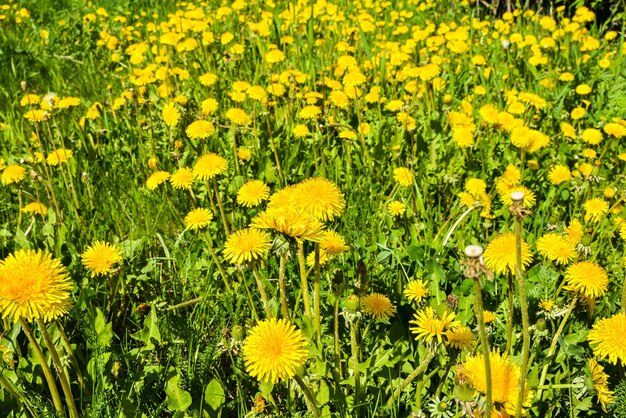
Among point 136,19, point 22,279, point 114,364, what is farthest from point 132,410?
point 136,19

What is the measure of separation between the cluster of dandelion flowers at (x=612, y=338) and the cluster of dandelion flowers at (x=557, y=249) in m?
0.36

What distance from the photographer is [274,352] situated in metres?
1.02

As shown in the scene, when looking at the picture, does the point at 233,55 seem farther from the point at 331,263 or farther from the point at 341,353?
the point at 341,353

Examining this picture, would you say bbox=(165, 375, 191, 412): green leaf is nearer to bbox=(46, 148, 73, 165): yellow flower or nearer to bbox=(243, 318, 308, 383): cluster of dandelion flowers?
bbox=(243, 318, 308, 383): cluster of dandelion flowers

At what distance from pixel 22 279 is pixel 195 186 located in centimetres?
154

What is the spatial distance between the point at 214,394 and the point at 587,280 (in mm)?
973

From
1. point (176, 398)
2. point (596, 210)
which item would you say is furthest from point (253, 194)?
point (596, 210)

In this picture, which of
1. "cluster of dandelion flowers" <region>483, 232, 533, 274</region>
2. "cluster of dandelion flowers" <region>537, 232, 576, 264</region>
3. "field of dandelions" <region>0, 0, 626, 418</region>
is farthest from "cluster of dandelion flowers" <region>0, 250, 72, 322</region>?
"cluster of dandelion flowers" <region>537, 232, 576, 264</region>

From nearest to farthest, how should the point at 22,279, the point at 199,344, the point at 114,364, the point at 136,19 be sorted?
the point at 22,279 < the point at 114,364 < the point at 199,344 < the point at 136,19

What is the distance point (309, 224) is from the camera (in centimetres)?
113

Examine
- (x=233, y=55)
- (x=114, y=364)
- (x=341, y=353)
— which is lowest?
(x=341, y=353)

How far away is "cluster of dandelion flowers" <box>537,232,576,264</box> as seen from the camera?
155 cm

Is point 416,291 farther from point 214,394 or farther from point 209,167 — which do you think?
point 209,167

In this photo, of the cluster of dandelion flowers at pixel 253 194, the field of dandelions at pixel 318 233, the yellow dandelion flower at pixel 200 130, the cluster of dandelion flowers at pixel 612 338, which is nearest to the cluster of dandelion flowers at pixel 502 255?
the field of dandelions at pixel 318 233
